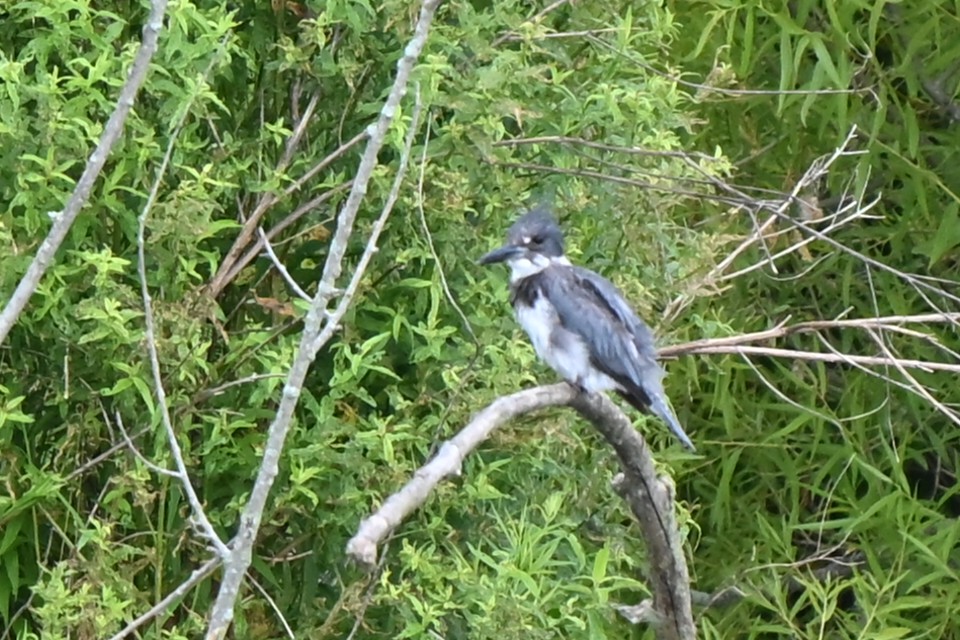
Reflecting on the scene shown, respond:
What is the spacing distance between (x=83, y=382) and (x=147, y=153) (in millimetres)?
363

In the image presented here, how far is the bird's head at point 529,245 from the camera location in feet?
7.02

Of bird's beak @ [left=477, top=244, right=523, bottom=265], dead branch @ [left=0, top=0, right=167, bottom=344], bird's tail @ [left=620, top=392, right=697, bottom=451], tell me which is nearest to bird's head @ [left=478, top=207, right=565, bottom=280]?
bird's beak @ [left=477, top=244, right=523, bottom=265]

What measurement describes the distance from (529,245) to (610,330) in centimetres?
20

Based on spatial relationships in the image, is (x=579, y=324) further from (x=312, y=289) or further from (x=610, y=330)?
(x=312, y=289)

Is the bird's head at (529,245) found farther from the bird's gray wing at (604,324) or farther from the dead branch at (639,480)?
the dead branch at (639,480)

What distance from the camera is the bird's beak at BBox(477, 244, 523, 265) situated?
2133 millimetres

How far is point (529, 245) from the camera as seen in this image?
214cm

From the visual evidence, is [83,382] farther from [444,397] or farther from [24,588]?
[444,397]

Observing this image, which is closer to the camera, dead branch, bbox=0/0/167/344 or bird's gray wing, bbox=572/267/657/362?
dead branch, bbox=0/0/167/344

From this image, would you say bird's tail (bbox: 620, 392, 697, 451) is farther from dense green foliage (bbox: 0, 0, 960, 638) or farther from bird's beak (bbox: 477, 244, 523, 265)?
bird's beak (bbox: 477, 244, 523, 265)

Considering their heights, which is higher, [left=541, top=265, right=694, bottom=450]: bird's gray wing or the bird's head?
the bird's head

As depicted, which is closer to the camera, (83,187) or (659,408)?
(83,187)

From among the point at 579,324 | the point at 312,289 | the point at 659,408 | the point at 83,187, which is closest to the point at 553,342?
the point at 579,324

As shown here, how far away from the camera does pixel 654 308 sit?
2.47 metres
